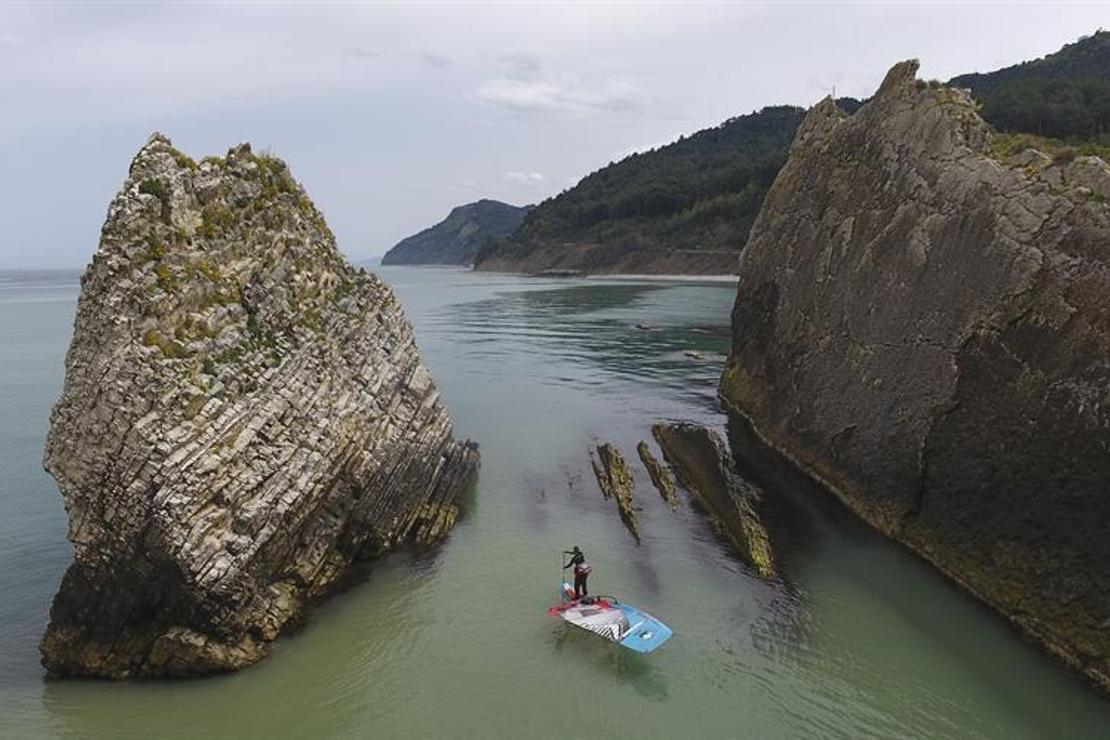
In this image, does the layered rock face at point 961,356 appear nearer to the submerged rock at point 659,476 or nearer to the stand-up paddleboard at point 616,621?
the submerged rock at point 659,476

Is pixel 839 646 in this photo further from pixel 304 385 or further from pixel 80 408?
pixel 80 408

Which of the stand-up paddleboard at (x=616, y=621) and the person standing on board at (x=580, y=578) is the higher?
the person standing on board at (x=580, y=578)

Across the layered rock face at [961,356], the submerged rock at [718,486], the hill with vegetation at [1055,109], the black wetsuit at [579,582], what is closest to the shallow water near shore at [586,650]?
the submerged rock at [718,486]

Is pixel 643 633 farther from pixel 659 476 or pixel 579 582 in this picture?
pixel 659 476

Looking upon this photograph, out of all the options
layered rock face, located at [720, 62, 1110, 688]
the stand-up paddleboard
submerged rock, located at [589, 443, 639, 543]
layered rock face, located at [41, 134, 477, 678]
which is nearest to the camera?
layered rock face, located at [41, 134, 477, 678]

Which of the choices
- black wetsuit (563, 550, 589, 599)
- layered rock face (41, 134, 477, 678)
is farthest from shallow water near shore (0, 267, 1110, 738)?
layered rock face (41, 134, 477, 678)

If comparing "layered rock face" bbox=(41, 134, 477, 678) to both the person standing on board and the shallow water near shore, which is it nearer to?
the shallow water near shore

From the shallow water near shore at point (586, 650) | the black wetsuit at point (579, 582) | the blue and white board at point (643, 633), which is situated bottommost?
the shallow water near shore at point (586, 650)
